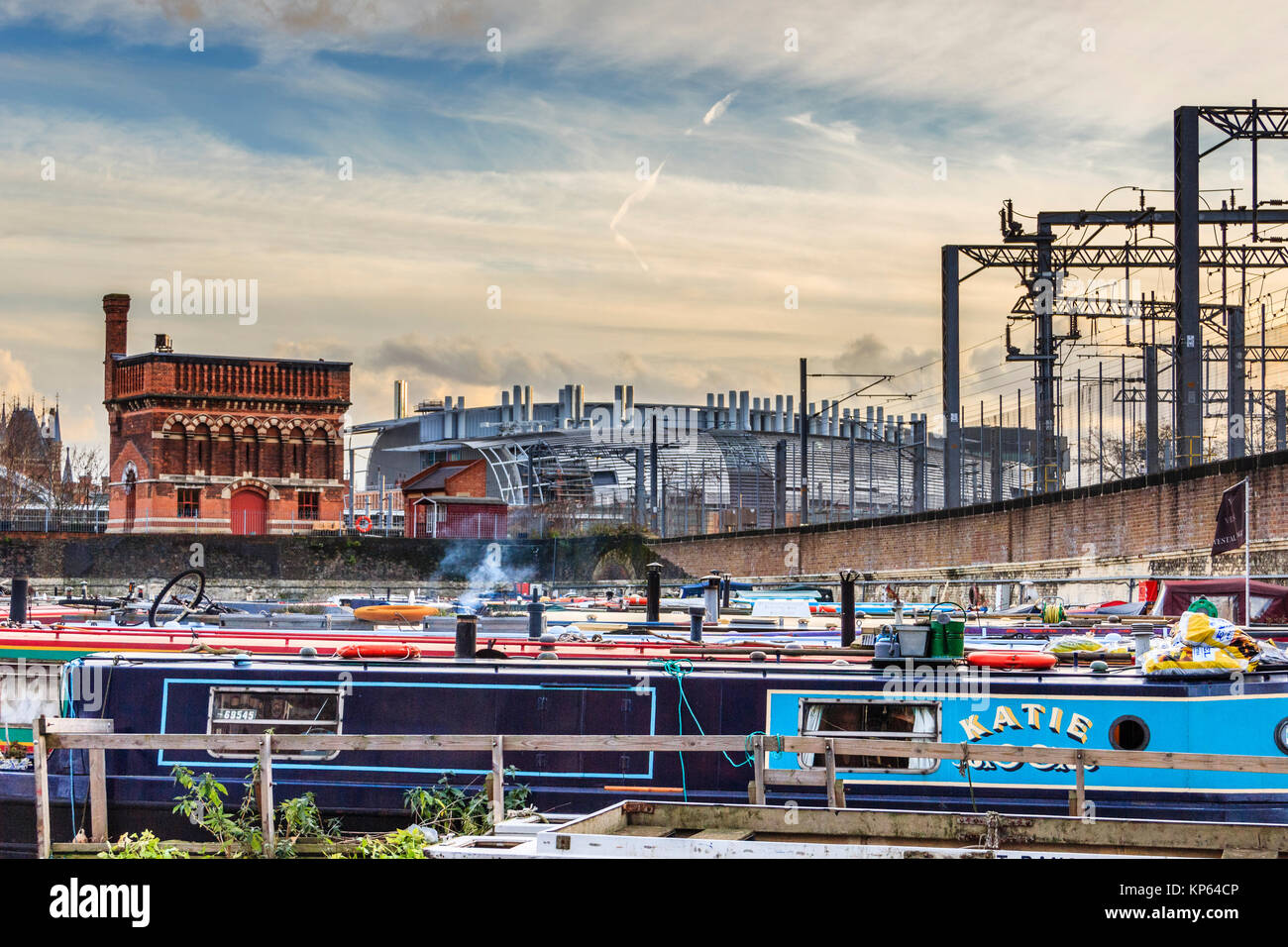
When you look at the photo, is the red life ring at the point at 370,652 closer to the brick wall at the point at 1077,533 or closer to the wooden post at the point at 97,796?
the wooden post at the point at 97,796

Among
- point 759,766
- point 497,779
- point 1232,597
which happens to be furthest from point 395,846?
point 1232,597

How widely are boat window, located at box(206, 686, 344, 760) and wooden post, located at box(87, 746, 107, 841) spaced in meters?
0.97

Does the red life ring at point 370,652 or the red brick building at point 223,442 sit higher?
the red brick building at point 223,442

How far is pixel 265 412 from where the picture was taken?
61.1 meters

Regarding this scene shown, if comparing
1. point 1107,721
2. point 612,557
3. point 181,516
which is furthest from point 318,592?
point 1107,721

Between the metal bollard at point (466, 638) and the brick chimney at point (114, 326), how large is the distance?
52.8 m

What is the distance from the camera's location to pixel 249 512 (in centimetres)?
6122

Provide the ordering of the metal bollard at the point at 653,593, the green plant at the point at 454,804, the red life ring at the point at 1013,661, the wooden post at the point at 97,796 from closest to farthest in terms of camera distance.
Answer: the green plant at the point at 454,804 → the wooden post at the point at 97,796 → the red life ring at the point at 1013,661 → the metal bollard at the point at 653,593

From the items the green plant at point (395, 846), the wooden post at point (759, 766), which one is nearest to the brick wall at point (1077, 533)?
the wooden post at point (759, 766)

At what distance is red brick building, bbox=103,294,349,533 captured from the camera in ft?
195

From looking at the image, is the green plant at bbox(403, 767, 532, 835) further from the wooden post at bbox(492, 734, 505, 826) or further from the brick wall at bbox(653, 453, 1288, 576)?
the brick wall at bbox(653, 453, 1288, 576)

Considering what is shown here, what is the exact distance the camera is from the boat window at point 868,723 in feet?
40.1

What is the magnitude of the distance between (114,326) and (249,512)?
1079cm
